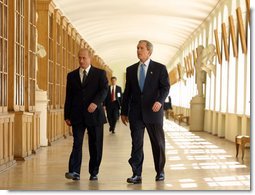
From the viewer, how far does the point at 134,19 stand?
23.1 metres

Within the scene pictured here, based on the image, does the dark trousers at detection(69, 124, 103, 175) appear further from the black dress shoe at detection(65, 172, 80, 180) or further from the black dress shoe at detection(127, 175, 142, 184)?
the black dress shoe at detection(127, 175, 142, 184)

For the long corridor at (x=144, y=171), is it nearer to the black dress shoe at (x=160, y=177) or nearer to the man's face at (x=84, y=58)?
the black dress shoe at (x=160, y=177)

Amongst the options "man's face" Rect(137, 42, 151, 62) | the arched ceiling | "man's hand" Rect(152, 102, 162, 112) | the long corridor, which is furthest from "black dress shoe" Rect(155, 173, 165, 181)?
the arched ceiling

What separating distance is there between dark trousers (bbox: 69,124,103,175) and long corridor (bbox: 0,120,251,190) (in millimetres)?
181

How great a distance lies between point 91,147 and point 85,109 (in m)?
0.47

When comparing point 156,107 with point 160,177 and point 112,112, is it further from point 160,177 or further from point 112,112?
point 112,112

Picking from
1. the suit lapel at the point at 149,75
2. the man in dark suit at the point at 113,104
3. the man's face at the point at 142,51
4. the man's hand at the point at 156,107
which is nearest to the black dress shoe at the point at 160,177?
the man's hand at the point at 156,107

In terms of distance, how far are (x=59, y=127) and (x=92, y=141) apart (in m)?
8.00

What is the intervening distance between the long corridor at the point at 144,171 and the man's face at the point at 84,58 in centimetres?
134

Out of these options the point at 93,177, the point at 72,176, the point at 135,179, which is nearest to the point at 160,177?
the point at 135,179

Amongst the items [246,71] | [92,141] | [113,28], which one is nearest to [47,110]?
[246,71]

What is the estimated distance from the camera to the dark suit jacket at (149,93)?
23.1ft

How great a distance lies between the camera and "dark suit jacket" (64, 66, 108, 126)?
23.8 ft

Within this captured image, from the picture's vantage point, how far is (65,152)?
11.4 m
